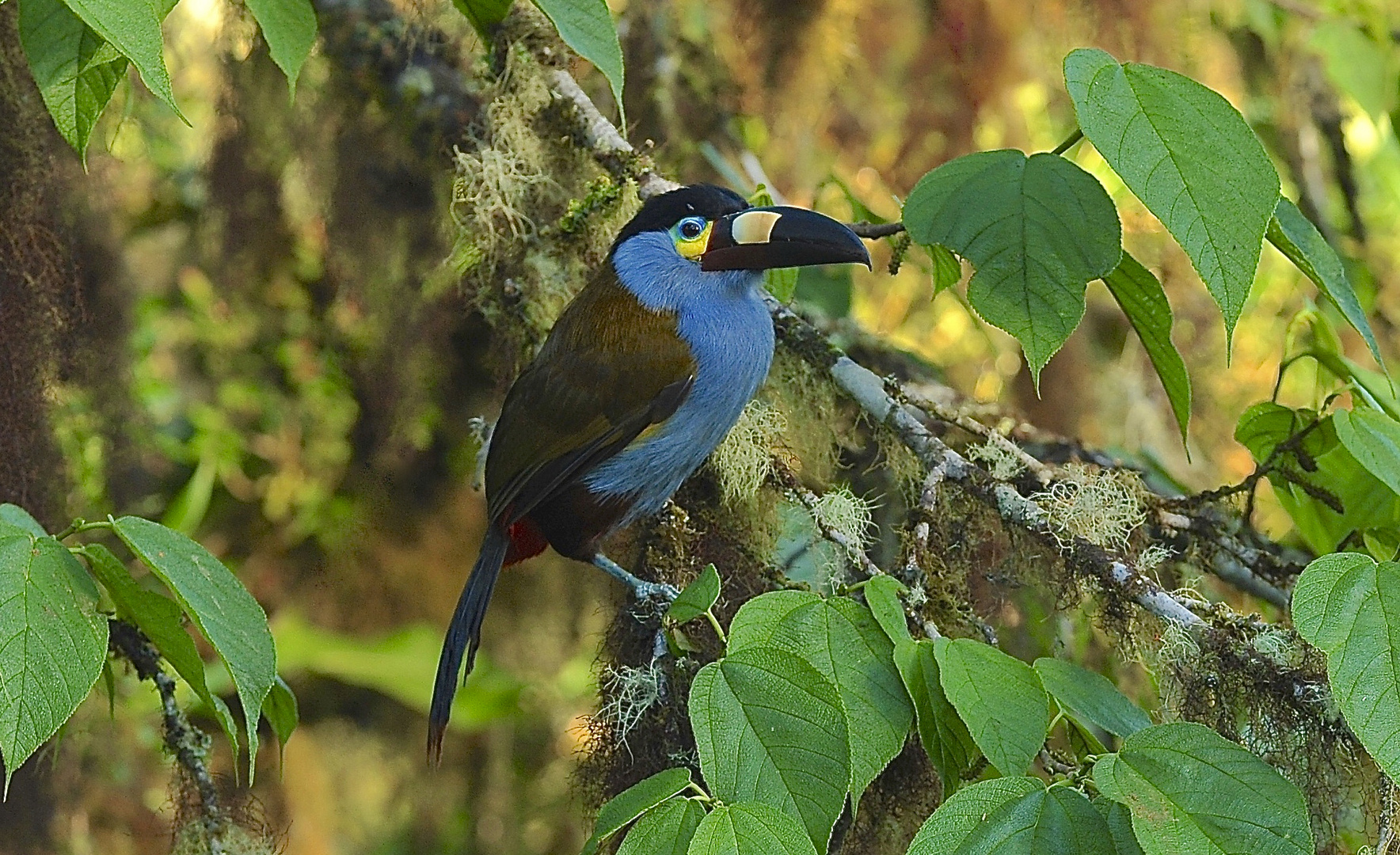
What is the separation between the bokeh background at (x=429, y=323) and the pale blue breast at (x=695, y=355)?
2.37 ft

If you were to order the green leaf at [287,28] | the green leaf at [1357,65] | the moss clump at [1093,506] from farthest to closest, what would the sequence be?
the green leaf at [1357,65]
the moss clump at [1093,506]
the green leaf at [287,28]

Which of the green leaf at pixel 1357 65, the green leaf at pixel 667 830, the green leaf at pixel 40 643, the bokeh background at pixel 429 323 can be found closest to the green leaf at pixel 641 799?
the green leaf at pixel 667 830

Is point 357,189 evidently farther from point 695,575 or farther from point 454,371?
point 695,575

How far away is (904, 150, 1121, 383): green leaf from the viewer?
51.3 inches

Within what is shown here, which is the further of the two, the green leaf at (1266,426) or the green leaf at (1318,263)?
the green leaf at (1266,426)

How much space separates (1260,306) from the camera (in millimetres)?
3984

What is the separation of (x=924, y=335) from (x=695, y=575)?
86.8 inches

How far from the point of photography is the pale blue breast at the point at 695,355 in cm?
174

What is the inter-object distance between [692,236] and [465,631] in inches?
24.0

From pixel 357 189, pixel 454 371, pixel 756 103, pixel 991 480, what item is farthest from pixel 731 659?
pixel 756 103

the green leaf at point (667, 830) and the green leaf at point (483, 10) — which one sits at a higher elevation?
the green leaf at point (483, 10)

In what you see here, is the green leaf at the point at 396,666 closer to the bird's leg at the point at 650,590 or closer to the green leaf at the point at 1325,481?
the bird's leg at the point at 650,590

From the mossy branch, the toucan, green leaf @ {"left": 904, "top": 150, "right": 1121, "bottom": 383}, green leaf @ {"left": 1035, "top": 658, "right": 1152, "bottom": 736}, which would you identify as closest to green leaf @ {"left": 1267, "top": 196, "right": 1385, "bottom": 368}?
green leaf @ {"left": 904, "top": 150, "right": 1121, "bottom": 383}

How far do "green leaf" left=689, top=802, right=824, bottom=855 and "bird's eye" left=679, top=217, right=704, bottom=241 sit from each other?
0.92m
